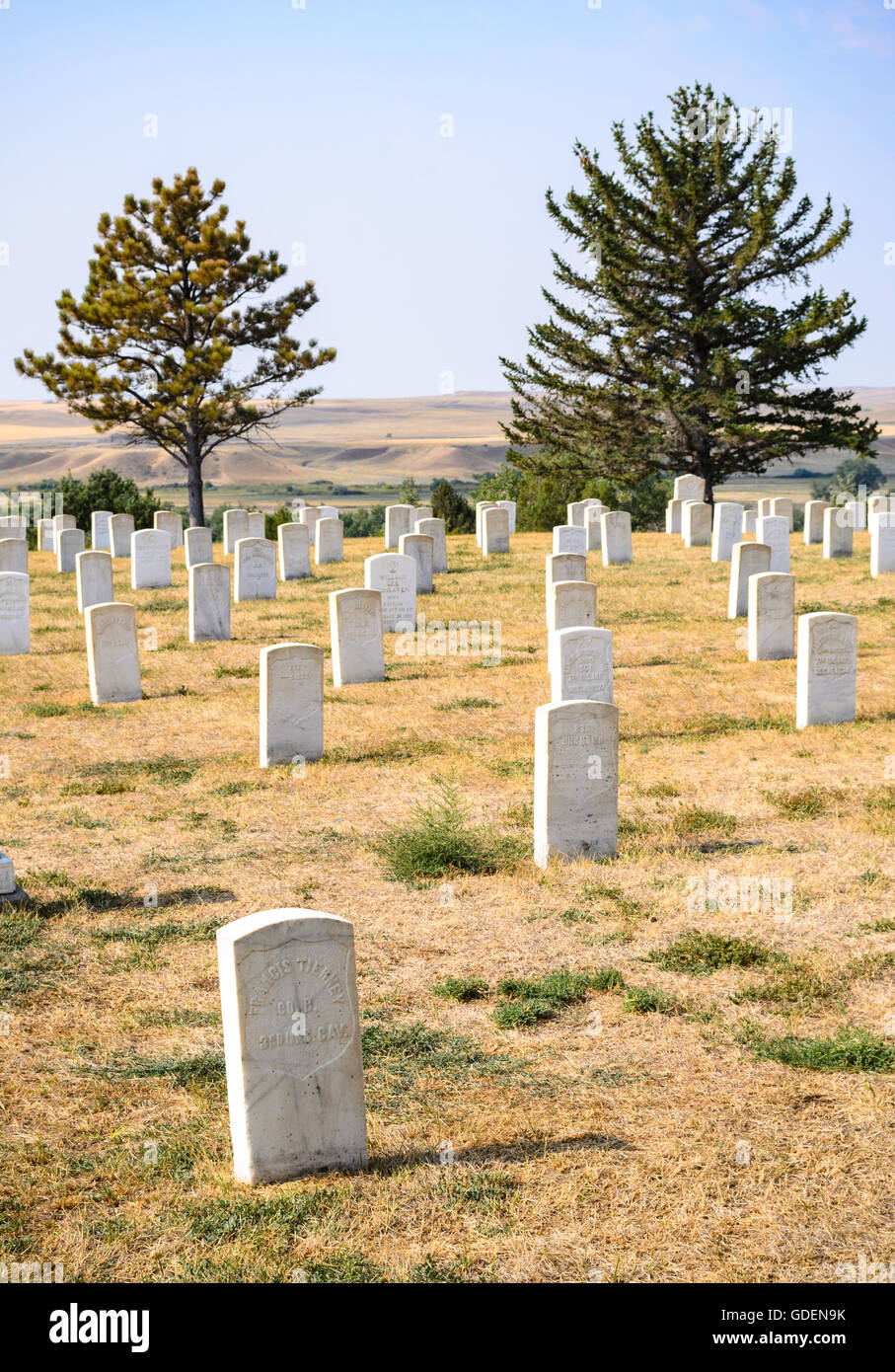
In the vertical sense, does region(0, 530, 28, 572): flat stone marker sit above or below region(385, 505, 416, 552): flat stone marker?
below

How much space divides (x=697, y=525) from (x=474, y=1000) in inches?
982

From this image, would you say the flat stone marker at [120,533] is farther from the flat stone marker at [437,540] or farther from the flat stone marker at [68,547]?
the flat stone marker at [437,540]

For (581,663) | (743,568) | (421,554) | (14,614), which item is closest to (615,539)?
(421,554)

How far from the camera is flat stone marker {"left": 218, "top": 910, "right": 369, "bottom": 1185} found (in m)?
4.84

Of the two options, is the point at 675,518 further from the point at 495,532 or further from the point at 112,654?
the point at 112,654

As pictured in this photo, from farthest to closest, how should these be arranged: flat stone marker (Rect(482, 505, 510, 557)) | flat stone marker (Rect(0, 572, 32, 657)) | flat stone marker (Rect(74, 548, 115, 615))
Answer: flat stone marker (Rect(482, 505, 510, 557)), flat stone marker (Rect(74, 548, 115, 615)), flat stone marker (Rect(0, 572, 32, 657))

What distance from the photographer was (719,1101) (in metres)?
5.57

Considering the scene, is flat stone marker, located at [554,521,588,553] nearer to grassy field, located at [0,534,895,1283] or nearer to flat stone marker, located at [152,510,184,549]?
grassy field, located at [0,534,895,1283]

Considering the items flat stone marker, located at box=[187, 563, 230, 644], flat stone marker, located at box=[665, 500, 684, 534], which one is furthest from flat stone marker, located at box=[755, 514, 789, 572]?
flat stone marker, located at box=[187, 563, 230, 644]

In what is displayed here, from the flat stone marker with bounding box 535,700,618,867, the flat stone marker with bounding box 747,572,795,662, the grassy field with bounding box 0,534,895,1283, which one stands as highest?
the flat stone marker with bounding box 747,572,795,662

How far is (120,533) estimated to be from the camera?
32.0 meters

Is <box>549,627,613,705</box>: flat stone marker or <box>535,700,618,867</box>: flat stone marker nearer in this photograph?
<box>535,700,618,867</box>: flat stone marker

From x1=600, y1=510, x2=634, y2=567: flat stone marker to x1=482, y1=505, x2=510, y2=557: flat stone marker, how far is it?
354 centimetres

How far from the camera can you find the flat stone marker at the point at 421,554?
22.6 meters
